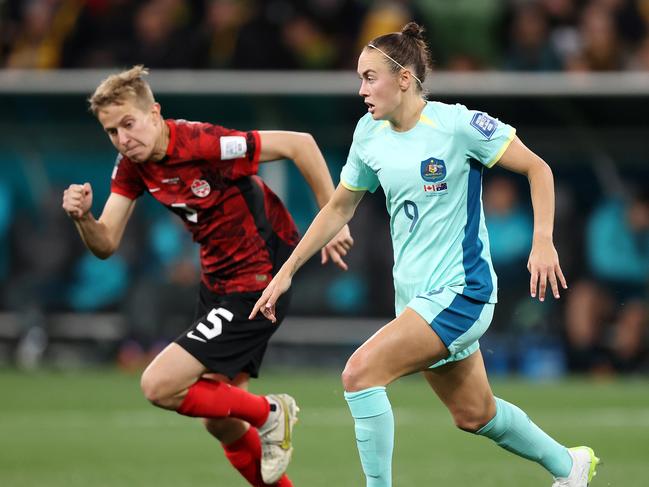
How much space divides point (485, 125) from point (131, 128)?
185cm

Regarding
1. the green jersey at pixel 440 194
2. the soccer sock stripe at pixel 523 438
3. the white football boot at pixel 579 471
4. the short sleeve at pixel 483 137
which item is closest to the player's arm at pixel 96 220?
the green jersey at pixel 440 194

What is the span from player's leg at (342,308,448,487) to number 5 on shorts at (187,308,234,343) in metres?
1.15

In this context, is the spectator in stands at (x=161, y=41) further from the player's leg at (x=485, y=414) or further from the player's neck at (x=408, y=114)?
the player's leg at (x=485, y=414)

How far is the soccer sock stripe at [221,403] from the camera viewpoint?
22.0 feet

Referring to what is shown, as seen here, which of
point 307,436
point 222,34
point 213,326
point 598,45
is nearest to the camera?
point 213,326

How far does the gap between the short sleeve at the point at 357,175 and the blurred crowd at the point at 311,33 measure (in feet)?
26.4

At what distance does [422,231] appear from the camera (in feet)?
19.9

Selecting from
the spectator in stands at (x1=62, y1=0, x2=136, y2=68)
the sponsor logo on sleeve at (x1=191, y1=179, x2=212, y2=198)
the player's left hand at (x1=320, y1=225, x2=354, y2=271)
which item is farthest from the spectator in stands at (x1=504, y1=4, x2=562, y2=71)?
the sponsor logo on sleeve at (x1=191, y1=179, x2=212, y2=198)

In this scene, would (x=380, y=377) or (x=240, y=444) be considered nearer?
(x=380, y=377)

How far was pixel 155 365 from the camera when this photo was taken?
6645 mm

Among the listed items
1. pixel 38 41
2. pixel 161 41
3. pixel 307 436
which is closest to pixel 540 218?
pixel 307 436

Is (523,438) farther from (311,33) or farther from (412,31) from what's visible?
(311,33)

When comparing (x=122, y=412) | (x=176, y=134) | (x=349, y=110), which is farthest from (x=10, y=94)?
(x=176, y=134)

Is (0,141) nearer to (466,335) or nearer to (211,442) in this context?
(211,442)
